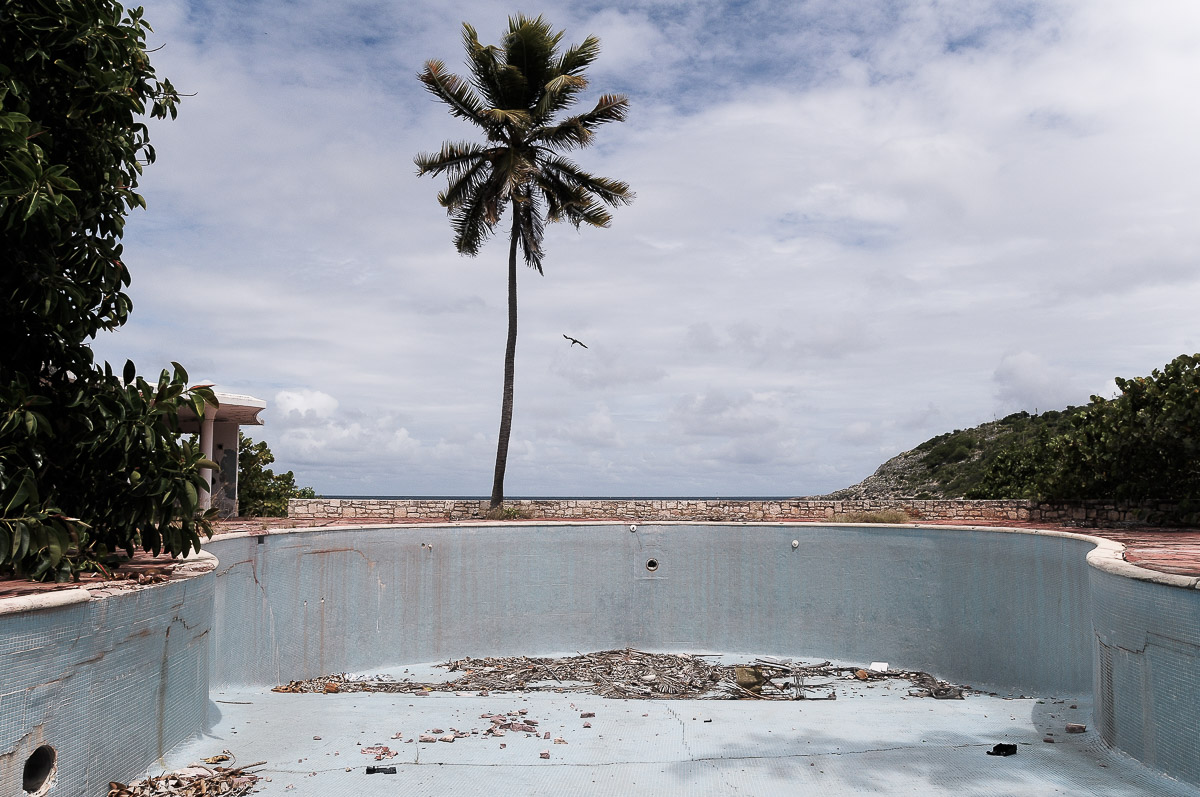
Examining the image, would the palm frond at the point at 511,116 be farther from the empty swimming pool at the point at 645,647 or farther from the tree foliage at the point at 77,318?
the tree foliage at the point at 77,318

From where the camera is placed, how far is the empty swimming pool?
19.6 feet

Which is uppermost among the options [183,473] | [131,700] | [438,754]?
[183,473]

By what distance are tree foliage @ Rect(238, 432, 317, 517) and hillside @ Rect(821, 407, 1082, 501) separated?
81.2 ft

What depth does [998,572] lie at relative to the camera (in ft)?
39.9

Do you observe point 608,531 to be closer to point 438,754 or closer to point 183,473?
point 438,754

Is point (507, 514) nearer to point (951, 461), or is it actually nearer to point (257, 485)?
point (257, 485)

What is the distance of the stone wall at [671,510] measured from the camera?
16.1 metres

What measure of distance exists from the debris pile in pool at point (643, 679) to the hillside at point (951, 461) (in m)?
21.5

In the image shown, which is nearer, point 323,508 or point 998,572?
point 998,572

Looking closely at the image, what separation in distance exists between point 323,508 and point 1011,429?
35.4 metres

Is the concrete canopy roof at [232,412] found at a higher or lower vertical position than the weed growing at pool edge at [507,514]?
higher

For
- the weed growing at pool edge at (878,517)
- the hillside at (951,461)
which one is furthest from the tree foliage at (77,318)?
the hillside at (951,461)

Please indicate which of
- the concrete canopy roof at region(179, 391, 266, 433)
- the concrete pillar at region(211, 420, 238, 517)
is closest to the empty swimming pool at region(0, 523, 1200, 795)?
the concrete canopy roof at region(179, 391, 266, 433)

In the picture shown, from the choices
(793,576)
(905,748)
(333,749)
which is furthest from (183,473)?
(793,576)
